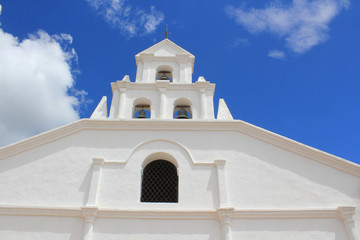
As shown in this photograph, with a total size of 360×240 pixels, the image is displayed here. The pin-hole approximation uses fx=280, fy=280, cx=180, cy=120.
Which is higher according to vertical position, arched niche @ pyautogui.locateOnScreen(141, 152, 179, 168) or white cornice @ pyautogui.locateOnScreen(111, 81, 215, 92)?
white cornice @ pyautogui.locateOnScreen(111, 81, 215, 92)

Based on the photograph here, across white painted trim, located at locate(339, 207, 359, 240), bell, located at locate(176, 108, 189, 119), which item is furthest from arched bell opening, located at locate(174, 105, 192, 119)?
white painted trim, located at locate(339, 207, 359, 240)

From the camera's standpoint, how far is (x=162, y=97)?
10.2 metres

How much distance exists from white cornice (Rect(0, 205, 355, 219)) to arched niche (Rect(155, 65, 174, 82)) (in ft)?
18.9

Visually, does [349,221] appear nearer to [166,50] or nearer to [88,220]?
[88,220]

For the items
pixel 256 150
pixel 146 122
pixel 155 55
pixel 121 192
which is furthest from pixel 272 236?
pixel 155 55

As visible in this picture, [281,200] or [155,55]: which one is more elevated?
[155,55]

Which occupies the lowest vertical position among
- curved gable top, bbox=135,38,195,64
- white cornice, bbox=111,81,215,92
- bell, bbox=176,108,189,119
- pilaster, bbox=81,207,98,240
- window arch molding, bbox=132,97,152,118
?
pilaster, bbox=81,207,98,240

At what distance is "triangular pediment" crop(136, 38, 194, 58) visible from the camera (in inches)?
461

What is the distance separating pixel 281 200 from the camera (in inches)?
305

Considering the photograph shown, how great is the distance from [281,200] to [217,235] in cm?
207

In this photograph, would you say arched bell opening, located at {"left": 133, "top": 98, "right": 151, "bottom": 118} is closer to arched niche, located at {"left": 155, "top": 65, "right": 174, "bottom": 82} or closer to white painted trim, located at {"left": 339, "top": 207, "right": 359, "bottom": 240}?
arched niche, located at {"left": 155, "top": 65, "right": 174, "bottom": 82}

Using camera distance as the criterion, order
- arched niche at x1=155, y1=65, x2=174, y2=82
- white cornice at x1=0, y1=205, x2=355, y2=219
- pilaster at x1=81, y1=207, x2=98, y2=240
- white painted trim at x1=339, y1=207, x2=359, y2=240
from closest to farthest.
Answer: pilaster at x1=81, y1=207, x2=98, y2=240
white painted trim at x1=339, y1=207, x2=359, y2=240
white cornice at x1=0, y1=205, x2=355, y2=219
arched niche at x1=155, y1=65, x2=174, y2=82

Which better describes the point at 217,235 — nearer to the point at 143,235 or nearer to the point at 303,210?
the point at 143,235

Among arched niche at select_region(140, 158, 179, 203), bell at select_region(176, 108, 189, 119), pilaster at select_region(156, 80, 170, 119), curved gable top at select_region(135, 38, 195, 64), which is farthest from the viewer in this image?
curved gable top at select_region(135, 38, 195, 64)
